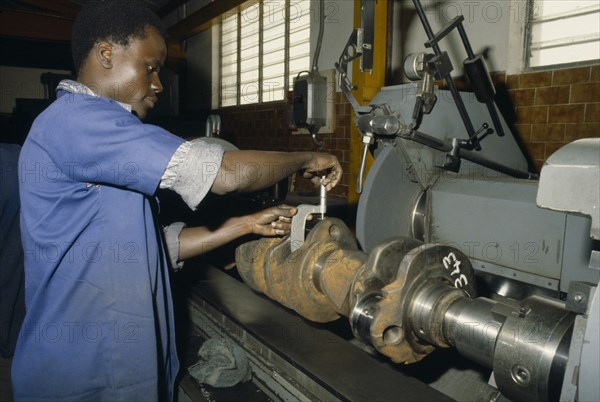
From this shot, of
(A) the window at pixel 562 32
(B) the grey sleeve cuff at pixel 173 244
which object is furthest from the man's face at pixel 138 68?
(A) the window at pixel 562 32

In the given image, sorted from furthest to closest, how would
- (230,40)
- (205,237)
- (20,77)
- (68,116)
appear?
1. (230,40)
2. (20,77)
3. (205,237)
4. (68,116)

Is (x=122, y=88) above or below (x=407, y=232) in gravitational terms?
above

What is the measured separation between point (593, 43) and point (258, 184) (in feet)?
7.93

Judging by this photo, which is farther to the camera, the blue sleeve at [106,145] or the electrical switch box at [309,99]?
the electrical switch box at [309,99]

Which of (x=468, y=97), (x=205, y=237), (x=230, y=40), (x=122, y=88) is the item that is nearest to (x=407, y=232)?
(x=468, y=97)

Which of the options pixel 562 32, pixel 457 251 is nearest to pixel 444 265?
pixel 457 251

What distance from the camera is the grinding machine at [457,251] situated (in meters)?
0.64

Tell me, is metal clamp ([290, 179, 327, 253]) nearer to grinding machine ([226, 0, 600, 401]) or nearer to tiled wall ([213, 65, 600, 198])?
grinding machine ([226, 0, 600, 401])

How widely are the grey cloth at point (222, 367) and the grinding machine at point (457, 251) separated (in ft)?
0.66

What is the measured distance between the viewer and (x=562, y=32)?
2.62 m

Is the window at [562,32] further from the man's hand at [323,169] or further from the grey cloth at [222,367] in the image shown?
the grey cloth at [222,367]

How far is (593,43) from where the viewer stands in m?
2.46

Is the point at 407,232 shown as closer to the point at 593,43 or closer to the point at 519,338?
the point at 519,338

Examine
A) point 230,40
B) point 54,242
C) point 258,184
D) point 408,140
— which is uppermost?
point 230,40
